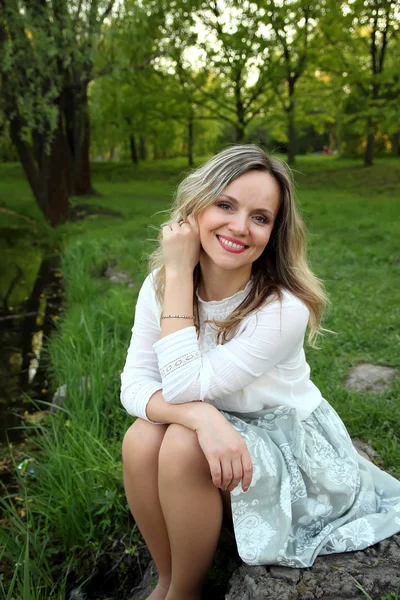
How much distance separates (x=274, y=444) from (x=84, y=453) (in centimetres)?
121

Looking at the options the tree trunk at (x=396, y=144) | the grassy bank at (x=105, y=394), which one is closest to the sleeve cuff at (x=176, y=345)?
the grassy bank at (x=105, y=394)

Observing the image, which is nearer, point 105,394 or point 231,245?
point 231,245

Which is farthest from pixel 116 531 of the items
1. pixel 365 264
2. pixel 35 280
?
pixel 35 280

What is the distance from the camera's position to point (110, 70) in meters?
10.4

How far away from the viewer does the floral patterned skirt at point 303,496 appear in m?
1.69

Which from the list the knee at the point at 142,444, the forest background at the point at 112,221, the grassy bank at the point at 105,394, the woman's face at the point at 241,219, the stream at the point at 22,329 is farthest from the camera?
the stream at the point at 22,329

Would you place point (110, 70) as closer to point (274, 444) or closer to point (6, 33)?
point (6, 33)

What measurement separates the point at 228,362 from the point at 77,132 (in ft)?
38.9

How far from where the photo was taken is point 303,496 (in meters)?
1.79

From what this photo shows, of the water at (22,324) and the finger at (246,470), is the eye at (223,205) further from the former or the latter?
the water at (22,324)

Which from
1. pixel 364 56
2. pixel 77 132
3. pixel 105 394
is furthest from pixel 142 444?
pixel 364 56

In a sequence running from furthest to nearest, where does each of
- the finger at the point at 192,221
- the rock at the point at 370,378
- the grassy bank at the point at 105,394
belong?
the rock at the point at 370,378
the grassy bank at the point at 105,394
the finger at the point at 192,221

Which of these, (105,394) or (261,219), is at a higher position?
(261,219)

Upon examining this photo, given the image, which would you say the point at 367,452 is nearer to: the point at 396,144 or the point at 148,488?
the point at 148,488
